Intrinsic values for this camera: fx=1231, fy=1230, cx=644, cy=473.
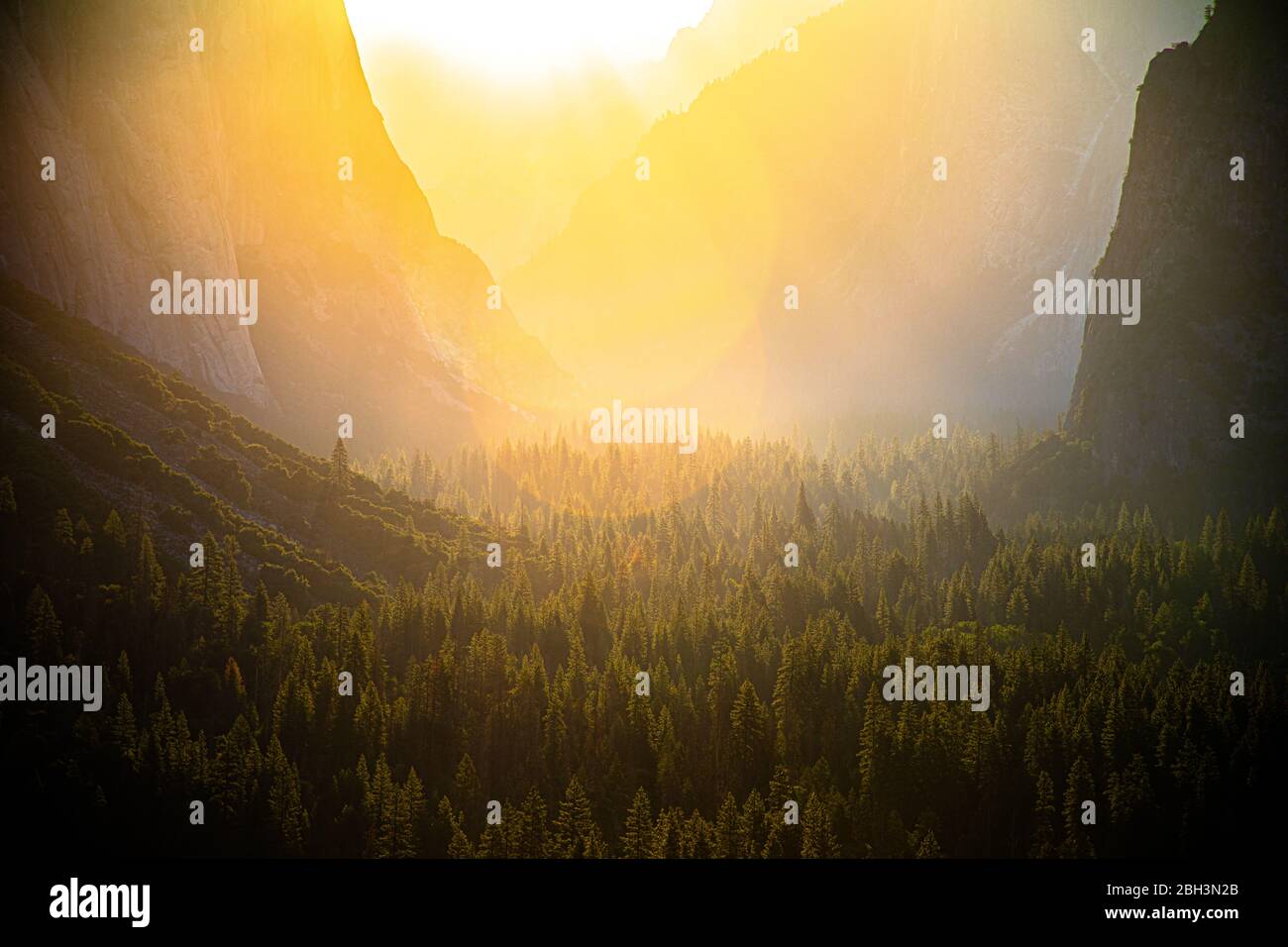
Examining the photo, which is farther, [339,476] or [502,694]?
[339,476]

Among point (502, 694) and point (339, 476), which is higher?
point (339, 476)

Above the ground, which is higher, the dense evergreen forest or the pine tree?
the pine tree

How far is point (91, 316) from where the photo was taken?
196m

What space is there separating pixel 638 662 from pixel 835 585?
139 feet

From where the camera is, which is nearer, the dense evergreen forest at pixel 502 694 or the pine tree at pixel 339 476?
the dense evergreen forest at pixel 502 694

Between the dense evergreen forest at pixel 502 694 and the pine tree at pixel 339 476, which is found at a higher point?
the pine tree at pixel 339 476

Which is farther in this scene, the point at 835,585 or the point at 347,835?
the point at 835,585

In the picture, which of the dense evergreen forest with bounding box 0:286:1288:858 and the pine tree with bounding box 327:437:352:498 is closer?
the dense evergreen forest with bounding box 0:286:1288:858
